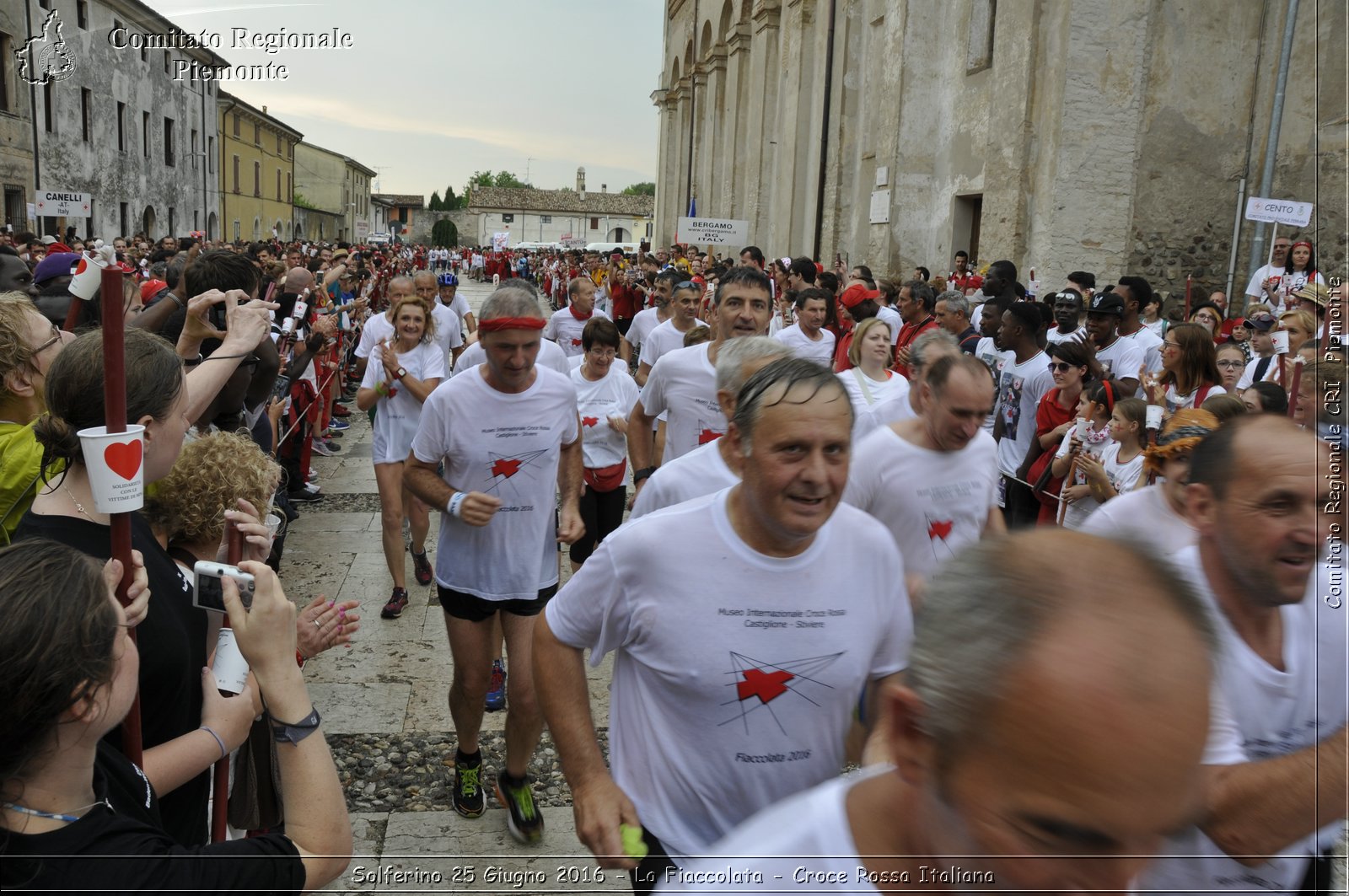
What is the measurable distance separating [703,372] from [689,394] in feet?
0.48

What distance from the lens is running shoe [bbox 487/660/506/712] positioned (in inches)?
213

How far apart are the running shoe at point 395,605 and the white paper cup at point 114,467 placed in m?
4.62

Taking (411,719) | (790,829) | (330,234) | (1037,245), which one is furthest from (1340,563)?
(330,234)

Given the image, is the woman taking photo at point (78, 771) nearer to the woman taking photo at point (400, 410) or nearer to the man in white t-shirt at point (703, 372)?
the man in white t-shirt at point (703, 372)

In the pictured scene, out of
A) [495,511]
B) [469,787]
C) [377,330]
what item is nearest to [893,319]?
[377,330]

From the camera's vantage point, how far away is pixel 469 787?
440 cm

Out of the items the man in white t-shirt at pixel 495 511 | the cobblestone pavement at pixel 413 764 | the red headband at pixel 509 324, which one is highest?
the red headband at pixel 509 324

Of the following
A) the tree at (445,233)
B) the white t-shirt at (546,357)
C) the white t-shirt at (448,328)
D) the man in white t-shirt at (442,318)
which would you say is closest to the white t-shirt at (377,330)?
the man in white t-shirt at (442,318)

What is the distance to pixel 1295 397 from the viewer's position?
4.86 metres

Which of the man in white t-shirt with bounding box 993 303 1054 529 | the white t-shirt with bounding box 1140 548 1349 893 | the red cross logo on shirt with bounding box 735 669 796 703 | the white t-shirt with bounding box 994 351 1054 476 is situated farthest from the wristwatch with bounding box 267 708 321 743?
the white t-shirt with bounding box 994 351 1054 476

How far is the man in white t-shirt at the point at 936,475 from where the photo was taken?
3959mm

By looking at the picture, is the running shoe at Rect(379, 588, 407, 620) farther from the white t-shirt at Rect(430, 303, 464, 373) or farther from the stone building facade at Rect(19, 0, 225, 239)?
the stone building facade at Rect(19, 0, 225, 239)

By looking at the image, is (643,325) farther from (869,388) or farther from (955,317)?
(869,388)

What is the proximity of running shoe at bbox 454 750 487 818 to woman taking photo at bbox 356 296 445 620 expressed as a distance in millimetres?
2424
